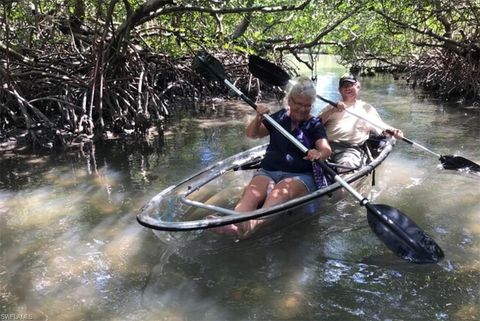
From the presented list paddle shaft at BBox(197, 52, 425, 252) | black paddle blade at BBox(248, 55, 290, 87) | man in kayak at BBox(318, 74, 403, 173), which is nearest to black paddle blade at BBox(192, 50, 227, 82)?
black paddle blade at BBox(248, 55, 290, 87)

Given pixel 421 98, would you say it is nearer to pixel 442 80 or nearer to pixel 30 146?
pixel 442 80

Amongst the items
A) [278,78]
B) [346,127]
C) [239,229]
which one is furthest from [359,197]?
[278,78]

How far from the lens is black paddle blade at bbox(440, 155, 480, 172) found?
4824 mm

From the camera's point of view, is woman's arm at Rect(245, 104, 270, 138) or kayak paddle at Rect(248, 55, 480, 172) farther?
kayak paddle at Rect(248, 55, 480, 172)

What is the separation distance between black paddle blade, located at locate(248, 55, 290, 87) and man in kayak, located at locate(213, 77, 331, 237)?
1298 mm

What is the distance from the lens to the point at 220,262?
9.91ft

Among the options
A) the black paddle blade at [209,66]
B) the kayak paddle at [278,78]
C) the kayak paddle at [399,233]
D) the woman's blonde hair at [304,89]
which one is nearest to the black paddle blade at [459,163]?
the kayak paddle at [278,78]

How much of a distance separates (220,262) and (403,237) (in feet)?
3.82

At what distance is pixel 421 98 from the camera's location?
12.4 meters

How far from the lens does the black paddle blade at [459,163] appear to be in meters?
4.82

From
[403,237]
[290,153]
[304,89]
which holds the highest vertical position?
[304,89]

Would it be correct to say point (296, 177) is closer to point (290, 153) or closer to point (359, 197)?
point (290, 153)

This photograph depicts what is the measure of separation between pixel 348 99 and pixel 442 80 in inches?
367

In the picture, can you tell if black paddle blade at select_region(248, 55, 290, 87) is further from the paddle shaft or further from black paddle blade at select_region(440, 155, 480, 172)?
black paddle blade at select_region(440, 155, 480, 172)
